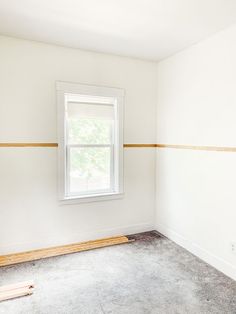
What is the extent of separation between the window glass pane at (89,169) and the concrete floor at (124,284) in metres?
0.86

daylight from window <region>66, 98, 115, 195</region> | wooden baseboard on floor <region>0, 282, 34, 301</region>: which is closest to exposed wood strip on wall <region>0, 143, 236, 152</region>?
daylight from window <region>66, 98, 115, 195</region>

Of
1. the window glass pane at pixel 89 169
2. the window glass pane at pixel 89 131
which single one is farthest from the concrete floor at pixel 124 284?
the window glass pane at pixel 89 131

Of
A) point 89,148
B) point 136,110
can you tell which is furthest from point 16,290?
point 136,110

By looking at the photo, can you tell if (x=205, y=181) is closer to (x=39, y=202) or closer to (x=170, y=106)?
(x=170, y=106)

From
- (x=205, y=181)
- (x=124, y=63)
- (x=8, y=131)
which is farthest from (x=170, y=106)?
(x=8, y=131)

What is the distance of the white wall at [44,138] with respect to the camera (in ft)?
9.22

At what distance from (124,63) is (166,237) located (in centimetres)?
256

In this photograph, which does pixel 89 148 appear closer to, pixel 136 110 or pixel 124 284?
pixel 136 110

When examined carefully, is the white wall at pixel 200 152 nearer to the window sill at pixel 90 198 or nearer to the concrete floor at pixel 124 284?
the concrete floor at pixel 124 284

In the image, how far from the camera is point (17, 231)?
2898 mm

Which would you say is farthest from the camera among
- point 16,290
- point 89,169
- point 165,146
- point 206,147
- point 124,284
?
point 165,146

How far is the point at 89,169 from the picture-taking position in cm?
336

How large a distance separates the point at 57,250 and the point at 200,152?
214 centimetres

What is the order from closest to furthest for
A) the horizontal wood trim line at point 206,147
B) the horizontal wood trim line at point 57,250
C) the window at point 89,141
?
the horizontal wood trim line at point 206,147
the horizontal wood trim line at point 57,250
the window at point 89,141
